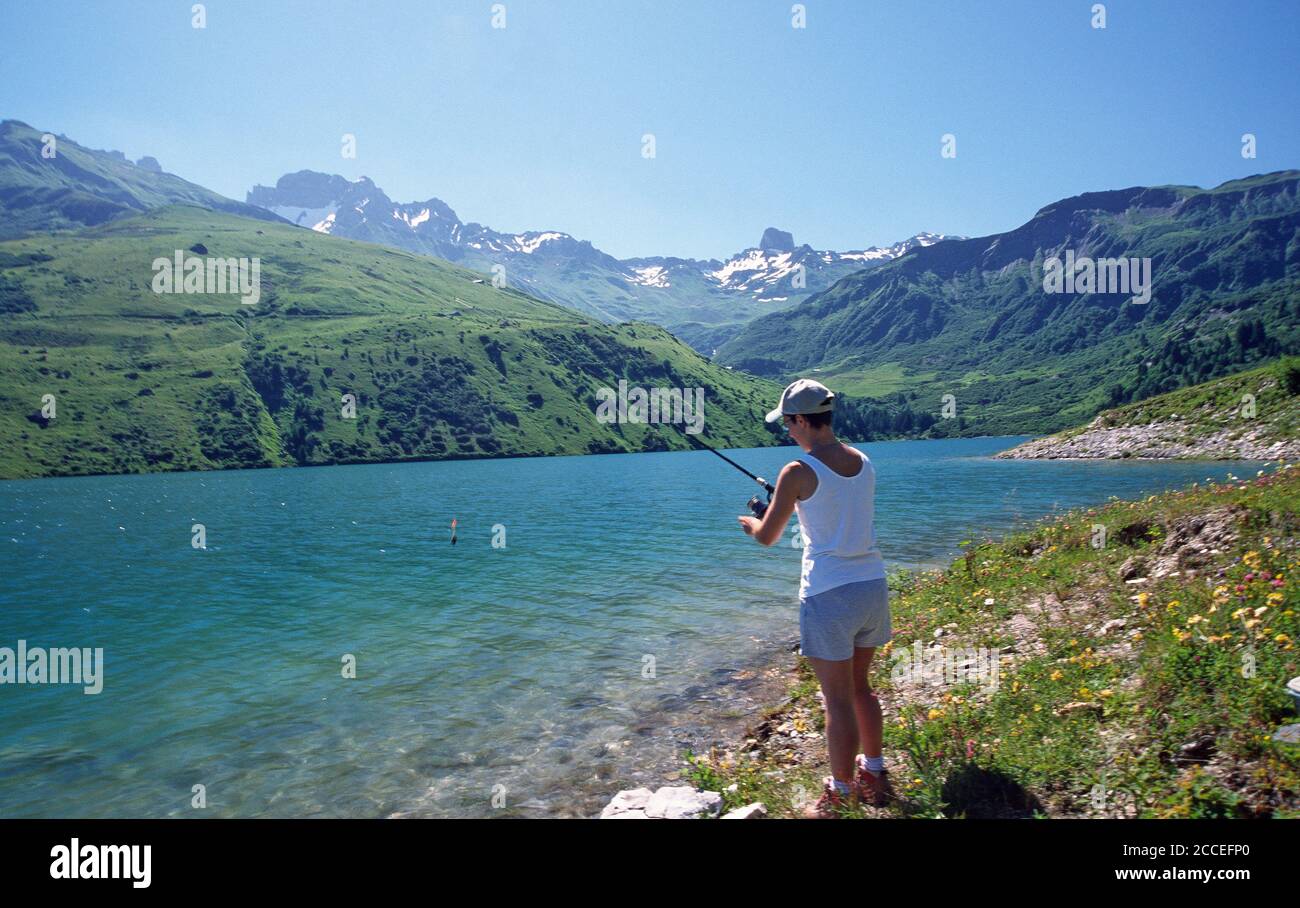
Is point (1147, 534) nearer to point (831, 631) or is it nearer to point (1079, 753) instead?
point (1079, 753)

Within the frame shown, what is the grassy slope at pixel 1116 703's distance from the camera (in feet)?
20.4

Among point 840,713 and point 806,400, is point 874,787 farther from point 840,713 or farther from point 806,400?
point 806,400

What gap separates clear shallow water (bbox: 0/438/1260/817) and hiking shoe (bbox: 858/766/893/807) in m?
4.85

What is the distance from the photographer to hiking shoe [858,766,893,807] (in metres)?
6.94

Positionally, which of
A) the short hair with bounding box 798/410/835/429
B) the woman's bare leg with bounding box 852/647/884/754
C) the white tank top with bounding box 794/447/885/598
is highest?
the short hair with bounding box 798/410/835/429

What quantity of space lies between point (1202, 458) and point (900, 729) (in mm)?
85975

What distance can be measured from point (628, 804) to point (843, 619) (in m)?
4.37

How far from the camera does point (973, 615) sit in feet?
49.1

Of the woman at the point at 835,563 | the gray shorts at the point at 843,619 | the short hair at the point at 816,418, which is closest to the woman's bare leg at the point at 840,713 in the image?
the woman at the point at 835,563

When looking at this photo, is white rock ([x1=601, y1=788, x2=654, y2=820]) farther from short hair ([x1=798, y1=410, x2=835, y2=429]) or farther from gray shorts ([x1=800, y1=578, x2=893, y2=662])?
short hair ([x1=798, y1=410, x2=835, y2=429])

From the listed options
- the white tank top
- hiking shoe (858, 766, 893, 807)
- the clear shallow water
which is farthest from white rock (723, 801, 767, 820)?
the clear shallow water

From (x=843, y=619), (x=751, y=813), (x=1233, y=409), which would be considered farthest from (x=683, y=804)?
(x=1233, y=409)

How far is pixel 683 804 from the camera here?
835 centimetres
